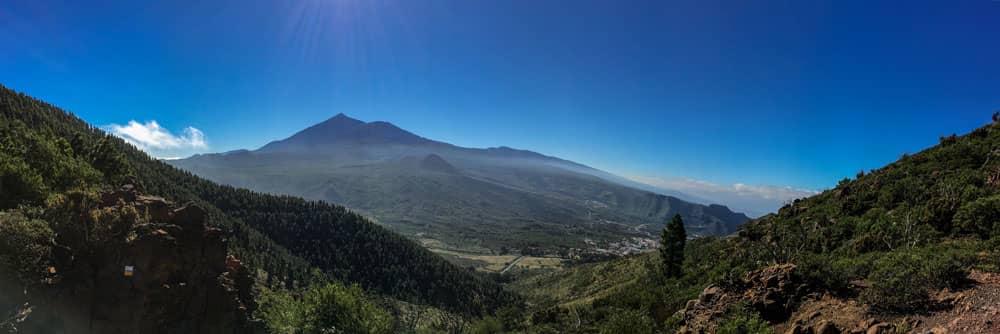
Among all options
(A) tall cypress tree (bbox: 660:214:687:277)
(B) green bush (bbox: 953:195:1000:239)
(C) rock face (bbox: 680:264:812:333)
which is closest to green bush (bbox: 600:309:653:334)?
(C) rock face (bbox: 680:264:812:333)

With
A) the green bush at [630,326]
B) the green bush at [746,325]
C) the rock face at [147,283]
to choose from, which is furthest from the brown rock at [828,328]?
the rock face at [147,283]

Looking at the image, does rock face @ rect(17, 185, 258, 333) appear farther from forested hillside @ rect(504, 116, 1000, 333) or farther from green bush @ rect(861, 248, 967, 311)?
green bush @ rect(861, 248, 967, 311)

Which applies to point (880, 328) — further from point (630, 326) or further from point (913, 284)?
point (630, 326)

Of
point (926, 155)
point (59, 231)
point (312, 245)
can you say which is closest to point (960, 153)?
point (926, 155)

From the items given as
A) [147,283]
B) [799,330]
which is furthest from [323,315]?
[799,330]

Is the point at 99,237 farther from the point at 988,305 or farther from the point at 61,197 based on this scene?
the point at 988,305

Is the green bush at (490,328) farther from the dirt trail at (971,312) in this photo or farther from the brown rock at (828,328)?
the dirt trail at (971,312)
